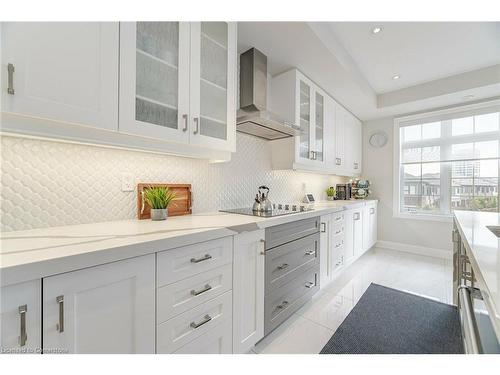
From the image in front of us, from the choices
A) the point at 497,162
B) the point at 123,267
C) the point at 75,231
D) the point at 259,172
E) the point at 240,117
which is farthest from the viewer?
the point at 497,162

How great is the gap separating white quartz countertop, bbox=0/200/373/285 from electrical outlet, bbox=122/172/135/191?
23cm

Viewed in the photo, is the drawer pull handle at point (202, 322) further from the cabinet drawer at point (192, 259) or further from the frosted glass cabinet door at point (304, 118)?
the frosted glass cabinet door at point (304, 118)

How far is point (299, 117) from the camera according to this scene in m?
2.29

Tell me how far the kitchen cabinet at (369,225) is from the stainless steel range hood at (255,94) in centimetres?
208

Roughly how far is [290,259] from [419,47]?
2.67 m

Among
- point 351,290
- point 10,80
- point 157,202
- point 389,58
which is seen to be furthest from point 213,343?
point 389,58

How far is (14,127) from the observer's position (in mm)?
793

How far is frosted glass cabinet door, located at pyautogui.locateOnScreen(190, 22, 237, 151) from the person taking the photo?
4.35 ft

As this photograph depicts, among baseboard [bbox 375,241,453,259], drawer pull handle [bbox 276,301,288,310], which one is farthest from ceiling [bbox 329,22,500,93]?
baseboard [bbox 375,241,453,259]

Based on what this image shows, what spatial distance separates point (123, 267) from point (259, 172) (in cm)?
170

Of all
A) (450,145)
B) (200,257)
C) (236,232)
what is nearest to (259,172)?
(236,232)

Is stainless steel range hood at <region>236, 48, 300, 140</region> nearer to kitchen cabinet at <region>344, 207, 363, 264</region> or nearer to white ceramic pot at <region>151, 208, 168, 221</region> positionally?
white ceramic pot at <region>151, 208, 168, 221</region>

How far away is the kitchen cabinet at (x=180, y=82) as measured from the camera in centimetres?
106

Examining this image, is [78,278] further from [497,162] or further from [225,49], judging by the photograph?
[497,162]
